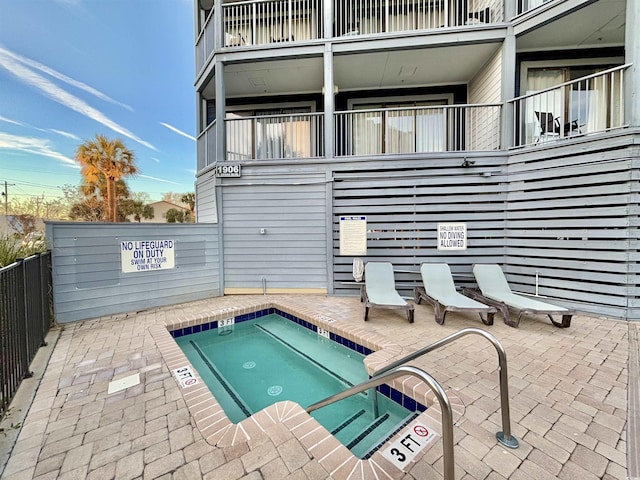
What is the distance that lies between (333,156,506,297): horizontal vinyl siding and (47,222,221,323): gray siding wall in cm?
324

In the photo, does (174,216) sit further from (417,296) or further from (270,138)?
(417,296)

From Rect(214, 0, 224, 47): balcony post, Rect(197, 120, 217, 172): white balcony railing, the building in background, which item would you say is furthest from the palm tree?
Rect(214, 0, 224, 47): balcony post

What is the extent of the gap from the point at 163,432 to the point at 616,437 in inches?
137

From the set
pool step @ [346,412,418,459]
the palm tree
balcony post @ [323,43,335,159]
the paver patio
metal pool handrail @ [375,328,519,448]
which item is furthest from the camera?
the palm tree

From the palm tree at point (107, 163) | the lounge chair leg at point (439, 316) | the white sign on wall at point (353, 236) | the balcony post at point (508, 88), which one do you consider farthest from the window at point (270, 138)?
the palm tree at point (107, 163)

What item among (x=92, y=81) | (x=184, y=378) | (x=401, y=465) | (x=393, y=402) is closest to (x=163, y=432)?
(x=184, y=378)

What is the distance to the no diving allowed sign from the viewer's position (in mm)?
1865

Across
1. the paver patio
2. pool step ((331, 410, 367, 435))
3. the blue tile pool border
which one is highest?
the paver patio

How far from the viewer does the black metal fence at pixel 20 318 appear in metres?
2.45

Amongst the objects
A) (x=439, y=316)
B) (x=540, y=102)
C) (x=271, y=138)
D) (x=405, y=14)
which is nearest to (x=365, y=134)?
(x=271, y=138)

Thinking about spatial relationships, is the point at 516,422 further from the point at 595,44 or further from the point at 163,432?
the point at 595,44

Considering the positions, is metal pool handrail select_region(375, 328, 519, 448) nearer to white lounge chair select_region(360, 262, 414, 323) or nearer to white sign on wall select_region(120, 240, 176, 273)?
white lounge chair select_region(360, 262, 414, 323)

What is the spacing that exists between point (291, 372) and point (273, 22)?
893cm

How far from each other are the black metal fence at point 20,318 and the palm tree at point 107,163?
15209mm
